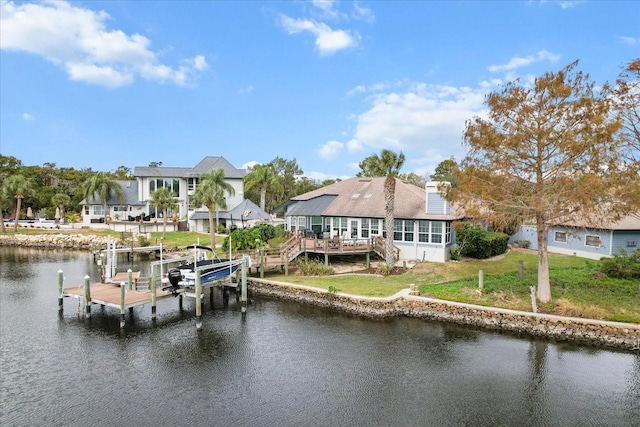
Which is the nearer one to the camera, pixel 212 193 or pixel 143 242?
pixel 212 193

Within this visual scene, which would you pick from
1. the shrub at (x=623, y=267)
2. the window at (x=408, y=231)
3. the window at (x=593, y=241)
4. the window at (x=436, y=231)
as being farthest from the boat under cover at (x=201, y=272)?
the window at (x=593, y=241)

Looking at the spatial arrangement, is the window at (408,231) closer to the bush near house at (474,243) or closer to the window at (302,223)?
the bush near house at (474,243)

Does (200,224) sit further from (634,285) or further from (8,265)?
(634,285)

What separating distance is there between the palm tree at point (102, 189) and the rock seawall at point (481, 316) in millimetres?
41586

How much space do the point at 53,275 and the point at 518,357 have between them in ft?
100

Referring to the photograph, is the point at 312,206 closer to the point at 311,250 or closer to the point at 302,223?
the point at 302,223

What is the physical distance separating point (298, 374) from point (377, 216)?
Result: 1623 cm

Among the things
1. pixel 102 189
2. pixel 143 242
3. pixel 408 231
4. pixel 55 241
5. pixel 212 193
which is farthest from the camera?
pixel 102 189

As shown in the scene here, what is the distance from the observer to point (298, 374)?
43.3 ft

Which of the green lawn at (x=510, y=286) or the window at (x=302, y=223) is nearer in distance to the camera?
the green lawn at (x=510, y=286)

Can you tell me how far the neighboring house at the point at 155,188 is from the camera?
5388cm

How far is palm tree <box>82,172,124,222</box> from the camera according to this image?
2064 inches

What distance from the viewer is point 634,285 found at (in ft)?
62.6

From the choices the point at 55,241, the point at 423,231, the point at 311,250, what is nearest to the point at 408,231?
the point at 423,231
